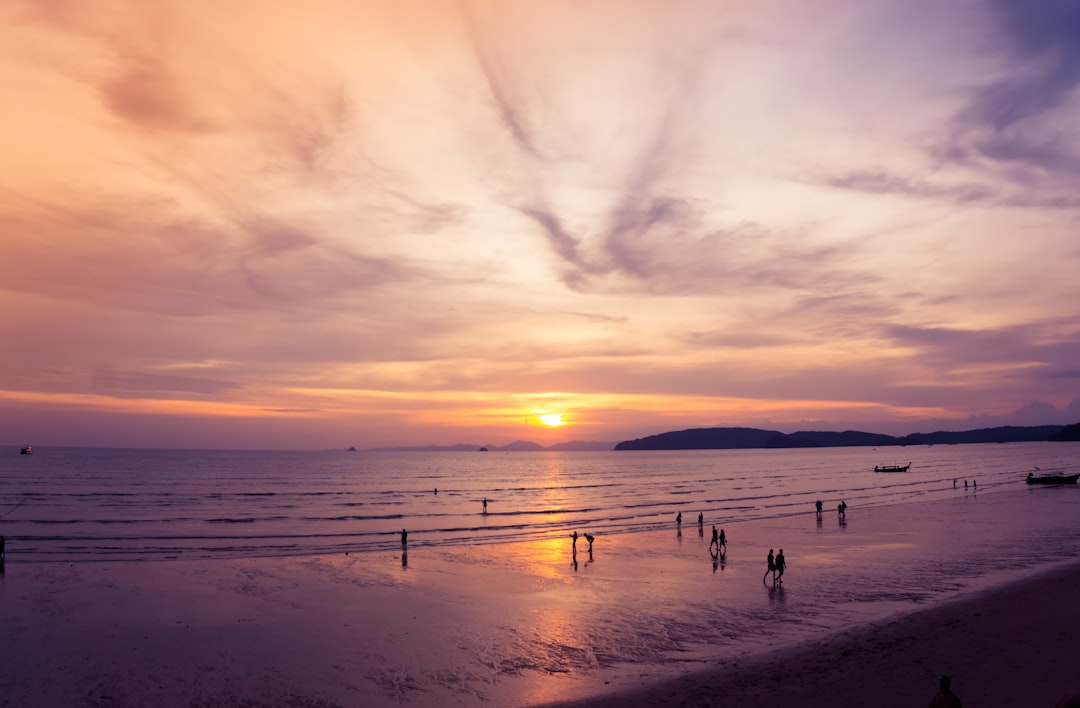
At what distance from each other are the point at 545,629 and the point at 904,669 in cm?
1110

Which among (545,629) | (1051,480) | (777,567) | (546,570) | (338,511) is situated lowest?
(1051,480)

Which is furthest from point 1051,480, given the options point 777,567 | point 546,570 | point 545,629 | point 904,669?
point 545,629

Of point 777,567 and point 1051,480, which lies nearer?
point 777,567

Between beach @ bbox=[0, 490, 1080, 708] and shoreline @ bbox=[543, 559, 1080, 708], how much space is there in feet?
0.26

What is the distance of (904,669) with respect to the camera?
17625 millimetres

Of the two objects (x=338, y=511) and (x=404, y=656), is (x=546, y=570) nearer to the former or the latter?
(x=404, y=656)

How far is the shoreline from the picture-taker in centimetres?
1590

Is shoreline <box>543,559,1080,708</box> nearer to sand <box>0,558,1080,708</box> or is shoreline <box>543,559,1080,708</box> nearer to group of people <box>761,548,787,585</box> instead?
sand <box>0,558,1080,708</box>

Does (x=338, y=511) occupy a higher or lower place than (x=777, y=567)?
lower

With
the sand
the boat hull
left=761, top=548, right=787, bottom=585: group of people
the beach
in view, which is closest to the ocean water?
the boat hull

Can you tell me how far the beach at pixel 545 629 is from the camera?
1741 cm

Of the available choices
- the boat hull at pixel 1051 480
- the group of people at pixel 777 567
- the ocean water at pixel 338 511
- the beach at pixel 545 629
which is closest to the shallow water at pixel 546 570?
the beach at pixel 545 629

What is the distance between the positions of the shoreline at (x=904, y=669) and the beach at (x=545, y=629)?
79 mm

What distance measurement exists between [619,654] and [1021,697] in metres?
9.96
